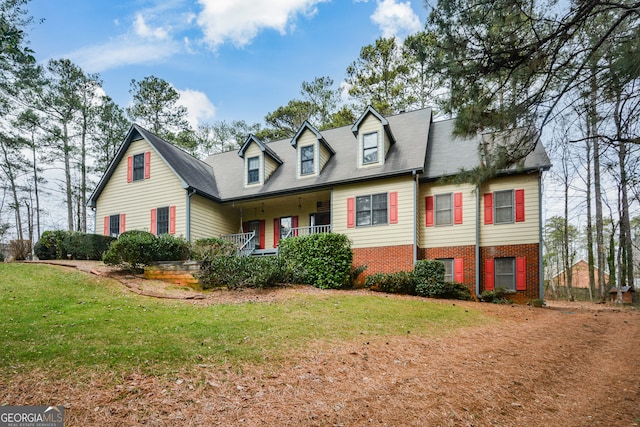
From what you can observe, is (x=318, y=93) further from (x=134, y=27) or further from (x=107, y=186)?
(x=134, y=27)

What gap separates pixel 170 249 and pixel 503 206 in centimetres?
1340

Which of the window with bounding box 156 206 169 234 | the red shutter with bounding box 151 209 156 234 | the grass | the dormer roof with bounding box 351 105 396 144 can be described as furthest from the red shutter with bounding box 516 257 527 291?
the red shutter with bounding box 151 209 156 234

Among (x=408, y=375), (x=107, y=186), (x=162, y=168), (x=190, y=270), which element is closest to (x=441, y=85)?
(x=408, y=375)

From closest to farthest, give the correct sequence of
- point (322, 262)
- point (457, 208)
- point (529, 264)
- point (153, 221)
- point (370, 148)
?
point (322, 262) < point (529, 264) < point (457, 208) < point (370, 148) < point (153, 221)

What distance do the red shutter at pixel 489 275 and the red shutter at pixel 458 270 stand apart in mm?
917

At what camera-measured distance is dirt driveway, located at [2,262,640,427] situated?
159 inches

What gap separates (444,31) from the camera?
5.89m

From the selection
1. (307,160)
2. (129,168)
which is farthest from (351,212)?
(129,168)

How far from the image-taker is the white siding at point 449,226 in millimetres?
15242

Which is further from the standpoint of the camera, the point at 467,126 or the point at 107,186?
the point at 107,186

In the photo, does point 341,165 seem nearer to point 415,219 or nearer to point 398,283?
point 415,219

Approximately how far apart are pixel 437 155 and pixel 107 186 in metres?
16.8

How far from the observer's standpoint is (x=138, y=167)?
18.9 meters

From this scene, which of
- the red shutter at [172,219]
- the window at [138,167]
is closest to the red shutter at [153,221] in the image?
the red shutter at [172,219]
